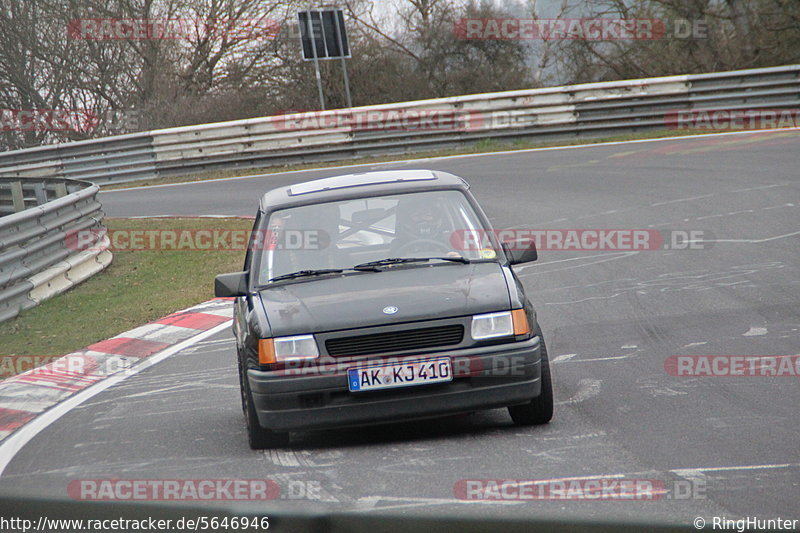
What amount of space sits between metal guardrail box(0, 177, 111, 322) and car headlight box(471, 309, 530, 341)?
6.70m

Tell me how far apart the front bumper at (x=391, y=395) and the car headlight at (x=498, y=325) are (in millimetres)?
72

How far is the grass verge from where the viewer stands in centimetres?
1009

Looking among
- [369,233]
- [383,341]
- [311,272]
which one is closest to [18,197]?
[369,233]

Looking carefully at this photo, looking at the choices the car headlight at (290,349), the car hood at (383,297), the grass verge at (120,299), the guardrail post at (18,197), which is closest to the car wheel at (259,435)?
the car headlight at (290,349)

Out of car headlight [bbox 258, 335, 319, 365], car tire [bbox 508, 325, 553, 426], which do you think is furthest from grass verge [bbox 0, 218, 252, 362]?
car tire [bbox 508, 325, 553, 426]

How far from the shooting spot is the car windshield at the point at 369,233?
636 centimetres

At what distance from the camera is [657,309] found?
8.91 meters

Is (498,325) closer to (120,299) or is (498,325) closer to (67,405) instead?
(67,405)

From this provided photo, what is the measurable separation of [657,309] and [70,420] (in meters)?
4.79

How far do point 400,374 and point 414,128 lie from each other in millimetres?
18641

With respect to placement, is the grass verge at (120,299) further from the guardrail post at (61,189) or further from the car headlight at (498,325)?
the car headlight at (498,325)

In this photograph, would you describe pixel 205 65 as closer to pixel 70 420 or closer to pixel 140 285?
pixel 140 285

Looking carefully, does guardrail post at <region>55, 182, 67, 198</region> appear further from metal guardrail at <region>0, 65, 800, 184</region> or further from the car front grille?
the car front grille

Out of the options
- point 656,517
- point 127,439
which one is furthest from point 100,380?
point 656,517
